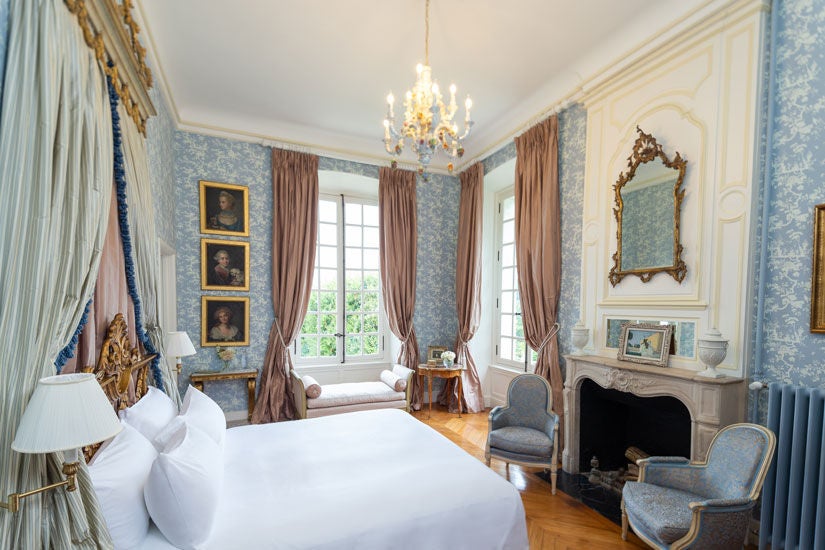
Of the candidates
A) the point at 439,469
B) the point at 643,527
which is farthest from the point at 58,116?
the point at 643,527

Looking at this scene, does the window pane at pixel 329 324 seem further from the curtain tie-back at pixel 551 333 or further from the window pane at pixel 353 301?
the curtain tie-back at pixel 551 333

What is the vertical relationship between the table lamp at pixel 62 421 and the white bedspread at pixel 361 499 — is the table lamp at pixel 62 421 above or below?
above

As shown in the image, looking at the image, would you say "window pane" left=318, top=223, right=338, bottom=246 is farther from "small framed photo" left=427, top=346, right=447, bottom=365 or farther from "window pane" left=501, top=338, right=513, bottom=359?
"window pane" left=501, top=338, right=513, bottom=359

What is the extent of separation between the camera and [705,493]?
7.18ft

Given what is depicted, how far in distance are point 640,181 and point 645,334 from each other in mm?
1247

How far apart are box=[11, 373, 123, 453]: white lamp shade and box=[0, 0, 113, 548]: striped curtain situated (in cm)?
14

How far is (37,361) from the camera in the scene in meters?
1.23

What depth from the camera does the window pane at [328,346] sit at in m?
5.35

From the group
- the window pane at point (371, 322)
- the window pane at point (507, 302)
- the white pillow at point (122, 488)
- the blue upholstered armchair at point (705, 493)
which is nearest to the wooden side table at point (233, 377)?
the window pane at point (371, 322)

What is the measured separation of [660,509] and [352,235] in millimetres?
4564

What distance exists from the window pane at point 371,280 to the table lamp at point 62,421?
441 centimetres

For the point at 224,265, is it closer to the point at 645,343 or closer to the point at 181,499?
the point at 181,499

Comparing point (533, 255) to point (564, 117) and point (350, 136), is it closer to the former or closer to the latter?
point (564, 117)

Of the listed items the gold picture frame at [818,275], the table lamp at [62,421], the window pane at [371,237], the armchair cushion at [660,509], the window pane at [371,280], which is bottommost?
the armchair cushion at [660,509]
